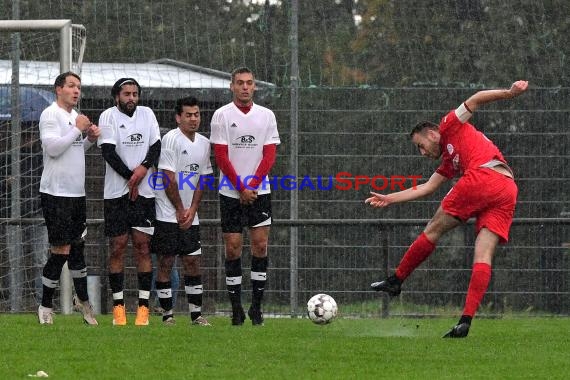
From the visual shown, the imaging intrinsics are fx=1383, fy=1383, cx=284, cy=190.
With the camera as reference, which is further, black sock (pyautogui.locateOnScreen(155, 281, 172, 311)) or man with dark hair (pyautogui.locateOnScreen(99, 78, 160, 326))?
black sock (pyautogui.locateOnScreen(155, 281, 172, 311))

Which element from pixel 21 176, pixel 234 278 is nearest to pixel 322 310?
pixel 234 278

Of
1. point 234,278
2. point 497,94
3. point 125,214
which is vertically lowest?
point 234,278

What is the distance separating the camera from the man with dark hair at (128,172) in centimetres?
1138

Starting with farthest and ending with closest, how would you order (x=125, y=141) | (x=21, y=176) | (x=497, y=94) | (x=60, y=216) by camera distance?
(x=21, y=176) → (x=125, y=141) → (x=60, y=216) → (x=497, y=94)

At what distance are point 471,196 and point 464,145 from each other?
1.29 feet

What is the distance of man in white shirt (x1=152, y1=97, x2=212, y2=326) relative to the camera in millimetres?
11633

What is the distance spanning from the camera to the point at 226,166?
1119 cm

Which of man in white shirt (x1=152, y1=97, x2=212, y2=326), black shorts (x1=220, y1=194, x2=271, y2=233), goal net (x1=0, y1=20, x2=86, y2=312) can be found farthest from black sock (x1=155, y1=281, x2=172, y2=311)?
goal net (x1=0, y1=20, x2=86, y2=312)

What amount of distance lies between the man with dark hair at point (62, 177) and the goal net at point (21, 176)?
2302 mm

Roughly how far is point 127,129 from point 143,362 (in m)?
3.87

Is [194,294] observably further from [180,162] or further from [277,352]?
[277,352]

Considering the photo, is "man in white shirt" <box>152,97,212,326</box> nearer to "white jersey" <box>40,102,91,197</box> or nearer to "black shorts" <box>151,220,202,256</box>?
"black shorts" <box>151,220,202,256</box>

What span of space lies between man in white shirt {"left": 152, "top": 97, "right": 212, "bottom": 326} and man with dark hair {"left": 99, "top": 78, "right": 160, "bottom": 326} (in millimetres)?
154

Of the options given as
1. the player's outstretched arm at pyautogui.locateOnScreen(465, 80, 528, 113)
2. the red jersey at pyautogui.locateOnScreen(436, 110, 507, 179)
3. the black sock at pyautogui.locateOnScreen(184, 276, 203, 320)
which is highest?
the player's outstretched arm at pyautogui.locateOnScreen(465, 80, 528, 113)
